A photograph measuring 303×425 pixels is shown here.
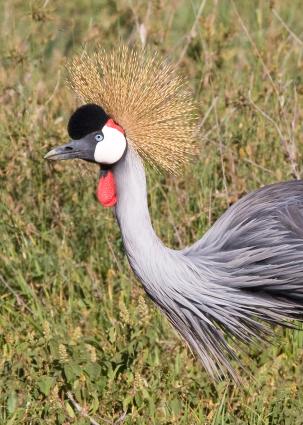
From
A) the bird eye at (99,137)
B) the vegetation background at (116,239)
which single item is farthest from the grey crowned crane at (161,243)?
the vegetation background at (116,239)

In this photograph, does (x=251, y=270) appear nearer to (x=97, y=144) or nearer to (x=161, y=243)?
(x=161, y=243)

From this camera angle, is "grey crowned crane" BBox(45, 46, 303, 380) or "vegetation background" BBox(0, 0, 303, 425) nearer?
"grey crowned crane" BBox(45, 46, 303, 380)

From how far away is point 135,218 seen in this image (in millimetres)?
2625

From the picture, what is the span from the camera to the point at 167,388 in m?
2.95

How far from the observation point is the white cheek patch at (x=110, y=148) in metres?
2.69

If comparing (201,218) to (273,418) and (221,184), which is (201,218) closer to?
(221,184)

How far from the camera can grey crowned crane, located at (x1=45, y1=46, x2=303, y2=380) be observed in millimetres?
2672

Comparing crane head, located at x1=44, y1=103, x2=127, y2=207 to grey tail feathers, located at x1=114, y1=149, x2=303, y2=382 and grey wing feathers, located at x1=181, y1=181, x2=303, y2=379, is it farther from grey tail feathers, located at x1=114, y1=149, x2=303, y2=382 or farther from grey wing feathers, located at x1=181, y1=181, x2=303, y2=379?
grey wing feathers, located at x1=181, y1=181, x2=303, y2=379

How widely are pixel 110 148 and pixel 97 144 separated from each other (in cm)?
4

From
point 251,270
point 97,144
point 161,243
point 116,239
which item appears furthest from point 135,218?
point 116,239

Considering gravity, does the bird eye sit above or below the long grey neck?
above

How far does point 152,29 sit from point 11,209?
79cm

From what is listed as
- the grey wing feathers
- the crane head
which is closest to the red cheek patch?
the crane head

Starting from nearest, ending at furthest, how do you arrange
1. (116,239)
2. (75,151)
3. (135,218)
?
(135,218) → (75,151) → (116,239)
